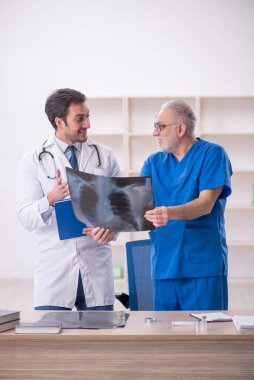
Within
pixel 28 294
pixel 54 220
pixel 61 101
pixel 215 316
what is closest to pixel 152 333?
pixel 215 316

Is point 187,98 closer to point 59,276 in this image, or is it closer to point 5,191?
point 5,191

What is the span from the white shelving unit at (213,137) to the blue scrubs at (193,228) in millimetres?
4088

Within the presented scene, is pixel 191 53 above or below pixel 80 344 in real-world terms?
above

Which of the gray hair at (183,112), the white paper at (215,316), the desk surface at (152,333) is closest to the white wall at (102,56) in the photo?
the gray hair at (183,112)

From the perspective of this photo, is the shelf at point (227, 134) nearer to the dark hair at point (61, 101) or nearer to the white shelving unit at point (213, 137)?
the white shelving unit at point (213, 137)

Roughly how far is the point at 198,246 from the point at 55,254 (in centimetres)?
59

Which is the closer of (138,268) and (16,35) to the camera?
(138,268)

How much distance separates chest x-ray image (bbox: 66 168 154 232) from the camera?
8.20 feet

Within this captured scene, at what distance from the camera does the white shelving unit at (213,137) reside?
273 inches

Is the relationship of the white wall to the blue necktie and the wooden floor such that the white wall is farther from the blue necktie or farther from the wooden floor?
the blue necktie

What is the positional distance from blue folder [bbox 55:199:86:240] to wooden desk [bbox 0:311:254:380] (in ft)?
1.98

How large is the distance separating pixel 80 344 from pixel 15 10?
572 cm

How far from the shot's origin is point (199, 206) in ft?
8.38

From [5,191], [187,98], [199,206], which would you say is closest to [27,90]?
[5,191]
